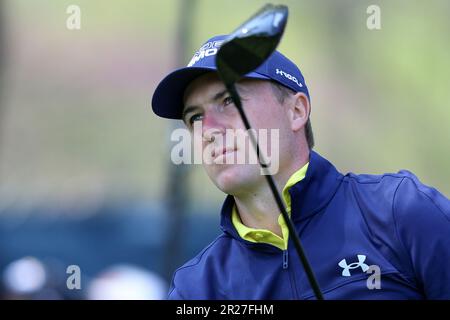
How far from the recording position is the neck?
8.56 ft

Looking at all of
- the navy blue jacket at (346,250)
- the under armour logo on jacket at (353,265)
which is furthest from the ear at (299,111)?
the under armour logo on jacket at (353,265)

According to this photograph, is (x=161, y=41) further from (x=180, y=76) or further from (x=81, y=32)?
(x=180, y=76)

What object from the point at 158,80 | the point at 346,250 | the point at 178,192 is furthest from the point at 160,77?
the point at 346,250

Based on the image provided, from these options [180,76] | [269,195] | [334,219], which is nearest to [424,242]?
[334,219]

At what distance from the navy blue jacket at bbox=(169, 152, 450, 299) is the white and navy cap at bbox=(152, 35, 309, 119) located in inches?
10.6

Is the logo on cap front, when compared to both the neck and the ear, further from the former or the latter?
the neck

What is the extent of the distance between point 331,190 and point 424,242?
0.37m

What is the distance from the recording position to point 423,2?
21.4 ft

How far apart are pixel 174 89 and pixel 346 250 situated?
754mm

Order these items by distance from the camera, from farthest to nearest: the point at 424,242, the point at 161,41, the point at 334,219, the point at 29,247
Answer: the point at 161,41 → the point at 29,247 → the point at 334,219 → the point at 424,242

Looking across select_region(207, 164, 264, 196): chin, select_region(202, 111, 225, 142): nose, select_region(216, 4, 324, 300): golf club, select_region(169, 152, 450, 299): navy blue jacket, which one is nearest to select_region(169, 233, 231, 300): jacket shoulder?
select_region(169, 152, 450, 299): navy blue jacket

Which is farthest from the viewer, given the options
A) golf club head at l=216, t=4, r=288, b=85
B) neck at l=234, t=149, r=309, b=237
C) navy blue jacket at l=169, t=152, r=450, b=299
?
neck at l=234, t=149, r=309, b=237

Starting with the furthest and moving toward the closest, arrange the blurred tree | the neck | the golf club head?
1. the blurred tree
2. the neck
3. the golf club head

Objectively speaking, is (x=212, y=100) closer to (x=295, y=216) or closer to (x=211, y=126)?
(x=211, y=126)
